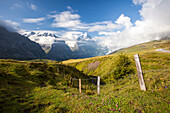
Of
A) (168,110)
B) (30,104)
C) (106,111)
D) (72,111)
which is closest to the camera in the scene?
(168,110)

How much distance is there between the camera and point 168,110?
6.38 meters

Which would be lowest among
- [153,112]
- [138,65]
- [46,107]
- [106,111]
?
[46,107]

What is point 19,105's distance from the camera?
10.4 metres

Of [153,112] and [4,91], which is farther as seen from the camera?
[4,91]

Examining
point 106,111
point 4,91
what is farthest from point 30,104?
point 106,111

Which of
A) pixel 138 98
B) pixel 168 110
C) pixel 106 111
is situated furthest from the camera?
pixel 138 98

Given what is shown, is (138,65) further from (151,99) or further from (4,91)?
(4,91)

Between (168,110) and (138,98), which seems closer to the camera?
(168,110)

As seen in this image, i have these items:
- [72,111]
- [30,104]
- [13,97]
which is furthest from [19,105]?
[72,111]

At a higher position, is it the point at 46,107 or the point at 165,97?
the point at 165,97

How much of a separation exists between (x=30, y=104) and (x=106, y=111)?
9006mm

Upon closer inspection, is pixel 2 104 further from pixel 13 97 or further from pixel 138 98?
pixel 138 98

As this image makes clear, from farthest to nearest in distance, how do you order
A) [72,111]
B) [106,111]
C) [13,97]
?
[13,97] → [72,111] → [106,111]

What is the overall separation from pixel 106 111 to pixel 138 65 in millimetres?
5562
